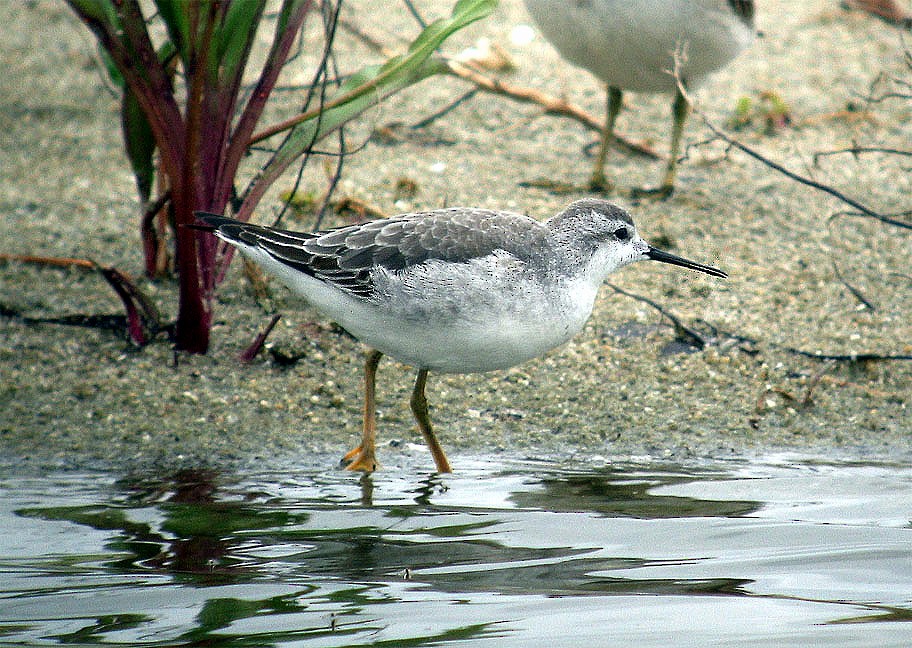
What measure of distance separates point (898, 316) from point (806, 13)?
16.2 feet

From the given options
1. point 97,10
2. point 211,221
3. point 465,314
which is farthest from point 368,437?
point 97,10

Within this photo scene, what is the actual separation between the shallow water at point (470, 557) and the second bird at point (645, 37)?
306 cm

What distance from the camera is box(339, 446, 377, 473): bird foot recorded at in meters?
4.61

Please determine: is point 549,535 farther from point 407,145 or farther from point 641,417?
point 407,145

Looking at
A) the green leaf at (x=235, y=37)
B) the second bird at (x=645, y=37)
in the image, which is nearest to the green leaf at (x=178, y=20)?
the green leaf at (x=235, y=37)

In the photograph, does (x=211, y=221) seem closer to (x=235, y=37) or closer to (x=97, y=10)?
(x=235, y=37)

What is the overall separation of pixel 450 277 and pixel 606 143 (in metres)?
3.47

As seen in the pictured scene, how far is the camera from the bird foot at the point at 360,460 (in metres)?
4.61

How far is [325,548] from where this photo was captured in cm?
377

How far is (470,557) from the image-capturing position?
369cm

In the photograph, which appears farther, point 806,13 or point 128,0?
point 806,13

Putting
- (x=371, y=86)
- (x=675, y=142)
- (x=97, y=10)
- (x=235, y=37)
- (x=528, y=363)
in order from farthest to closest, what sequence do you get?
(x=675, y=142) < (x=528, y=363) < (x=371, y=86) < (x=235, y=37) < (x=97, y=10)

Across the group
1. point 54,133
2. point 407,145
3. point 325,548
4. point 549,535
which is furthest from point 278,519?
point 54,133

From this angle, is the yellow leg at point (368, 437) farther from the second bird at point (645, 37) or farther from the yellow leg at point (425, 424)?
the second bird at point (645, 37)
